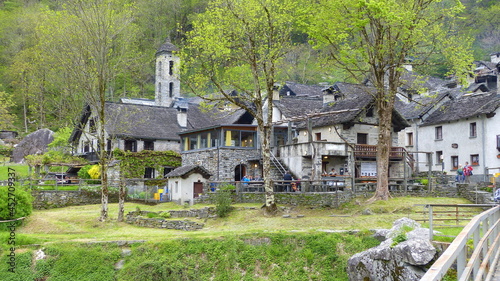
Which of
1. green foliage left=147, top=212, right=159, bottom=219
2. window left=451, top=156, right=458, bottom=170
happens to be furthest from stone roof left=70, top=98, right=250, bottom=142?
window left=451, top=156, right=458, bottom=170

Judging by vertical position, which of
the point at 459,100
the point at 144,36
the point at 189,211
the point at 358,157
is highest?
the point at 144,36

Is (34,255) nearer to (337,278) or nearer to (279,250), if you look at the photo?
(279,250)

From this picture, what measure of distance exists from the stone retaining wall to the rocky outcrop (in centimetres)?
1065

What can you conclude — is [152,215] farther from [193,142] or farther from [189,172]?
[193,142]

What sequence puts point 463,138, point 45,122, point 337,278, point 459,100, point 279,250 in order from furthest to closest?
point 45,122 < point 459,100 < point 463,138 < point 279,250 < point 337,278

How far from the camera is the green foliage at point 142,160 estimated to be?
146ft

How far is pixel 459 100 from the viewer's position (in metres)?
43.2

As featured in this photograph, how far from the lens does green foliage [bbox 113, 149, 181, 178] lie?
44500 mm

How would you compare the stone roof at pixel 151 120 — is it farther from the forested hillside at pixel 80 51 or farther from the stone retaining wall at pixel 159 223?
the stone retaining wall at pixel 159 223

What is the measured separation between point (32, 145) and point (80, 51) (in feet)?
124

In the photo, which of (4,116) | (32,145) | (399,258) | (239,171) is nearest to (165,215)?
(239,171)

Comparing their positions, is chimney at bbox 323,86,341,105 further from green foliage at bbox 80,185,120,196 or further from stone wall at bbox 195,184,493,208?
green foliage at bbox 80,185,120,196

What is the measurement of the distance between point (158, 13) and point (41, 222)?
7242cm

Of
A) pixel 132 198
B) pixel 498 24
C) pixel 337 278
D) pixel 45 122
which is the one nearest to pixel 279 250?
pixel 337 278
